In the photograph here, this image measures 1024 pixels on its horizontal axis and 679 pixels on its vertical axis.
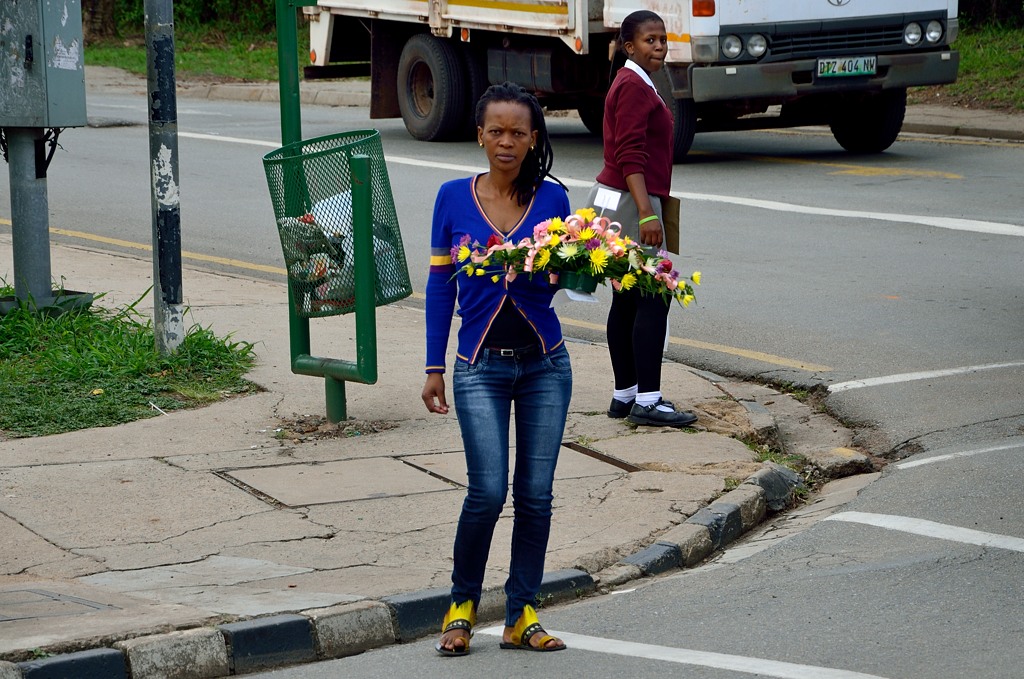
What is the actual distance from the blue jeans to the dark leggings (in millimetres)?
2545

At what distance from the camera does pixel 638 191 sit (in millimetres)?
7148

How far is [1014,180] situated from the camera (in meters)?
14.8

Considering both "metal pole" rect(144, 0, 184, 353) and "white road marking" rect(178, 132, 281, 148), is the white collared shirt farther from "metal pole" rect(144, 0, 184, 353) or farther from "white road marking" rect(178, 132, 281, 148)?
"white road marking" rect(178, 132, 281, 148)

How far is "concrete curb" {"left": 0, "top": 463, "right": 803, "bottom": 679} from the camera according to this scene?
466 cm

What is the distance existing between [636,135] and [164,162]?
2550 mm

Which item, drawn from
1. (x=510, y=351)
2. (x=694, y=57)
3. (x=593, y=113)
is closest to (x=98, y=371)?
(x=510, y=351)

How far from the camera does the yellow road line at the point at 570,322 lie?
8812mm

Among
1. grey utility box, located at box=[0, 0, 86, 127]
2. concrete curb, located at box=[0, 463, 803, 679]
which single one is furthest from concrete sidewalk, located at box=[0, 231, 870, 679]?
grey utility box, located at box=[0, 0, 86, 127]

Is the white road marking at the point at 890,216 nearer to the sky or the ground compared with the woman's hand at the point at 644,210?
nearer to the ground

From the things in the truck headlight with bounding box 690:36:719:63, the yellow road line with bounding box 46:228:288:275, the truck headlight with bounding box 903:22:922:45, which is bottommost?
the yellow road line with bounding box 46:228:288:275

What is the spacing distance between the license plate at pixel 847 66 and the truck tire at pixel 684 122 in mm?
1352

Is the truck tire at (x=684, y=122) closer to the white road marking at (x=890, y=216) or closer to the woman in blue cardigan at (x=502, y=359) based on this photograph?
the white road marking at (x=890, y=216)

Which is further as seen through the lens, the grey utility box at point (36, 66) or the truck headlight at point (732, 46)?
the truck headlight at point (732, 46)

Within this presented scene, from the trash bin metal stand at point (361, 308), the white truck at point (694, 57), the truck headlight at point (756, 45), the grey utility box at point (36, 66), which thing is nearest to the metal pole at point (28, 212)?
the grey utility box at point (36, 66)
